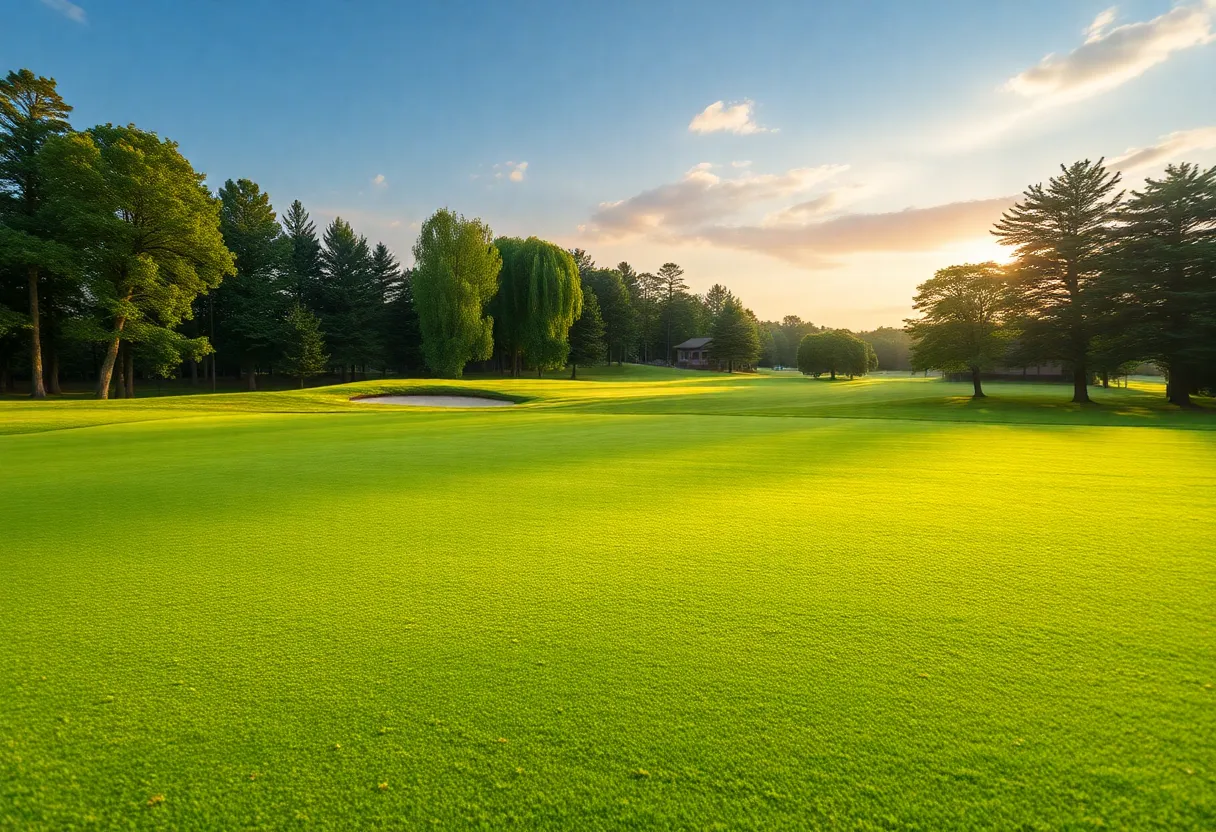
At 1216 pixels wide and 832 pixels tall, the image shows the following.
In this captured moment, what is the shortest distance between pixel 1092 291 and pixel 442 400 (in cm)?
3557

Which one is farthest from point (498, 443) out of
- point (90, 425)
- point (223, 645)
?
point (90, 425)

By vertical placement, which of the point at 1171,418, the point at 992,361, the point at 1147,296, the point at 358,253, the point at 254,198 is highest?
the point at 254,198

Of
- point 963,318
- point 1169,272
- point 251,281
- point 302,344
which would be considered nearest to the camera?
point 1169,272

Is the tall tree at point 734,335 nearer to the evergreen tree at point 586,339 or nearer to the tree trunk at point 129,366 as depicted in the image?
the evergreen tree at point 586,339

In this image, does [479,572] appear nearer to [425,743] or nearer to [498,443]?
[425,743]

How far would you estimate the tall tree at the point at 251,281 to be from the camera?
5197cm

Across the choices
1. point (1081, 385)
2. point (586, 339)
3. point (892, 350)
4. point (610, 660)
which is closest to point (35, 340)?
point (586, 339)

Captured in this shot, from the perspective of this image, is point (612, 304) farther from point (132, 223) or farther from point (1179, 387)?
point (1179, 387)

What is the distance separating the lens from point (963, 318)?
3278 cm

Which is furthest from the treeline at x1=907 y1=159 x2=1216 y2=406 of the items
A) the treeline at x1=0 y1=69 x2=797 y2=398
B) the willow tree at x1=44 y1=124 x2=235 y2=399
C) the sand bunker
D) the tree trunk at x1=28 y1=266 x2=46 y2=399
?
the tree trunk at x1=28 y1=266 x2=46 y2=399

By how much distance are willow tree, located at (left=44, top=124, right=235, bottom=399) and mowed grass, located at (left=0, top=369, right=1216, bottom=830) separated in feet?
113

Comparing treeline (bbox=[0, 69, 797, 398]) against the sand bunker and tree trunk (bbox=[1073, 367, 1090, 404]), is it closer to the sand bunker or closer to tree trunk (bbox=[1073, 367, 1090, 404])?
the sand bunker

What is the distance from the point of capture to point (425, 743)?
7.58 feet

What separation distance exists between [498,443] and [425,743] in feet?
35.1
